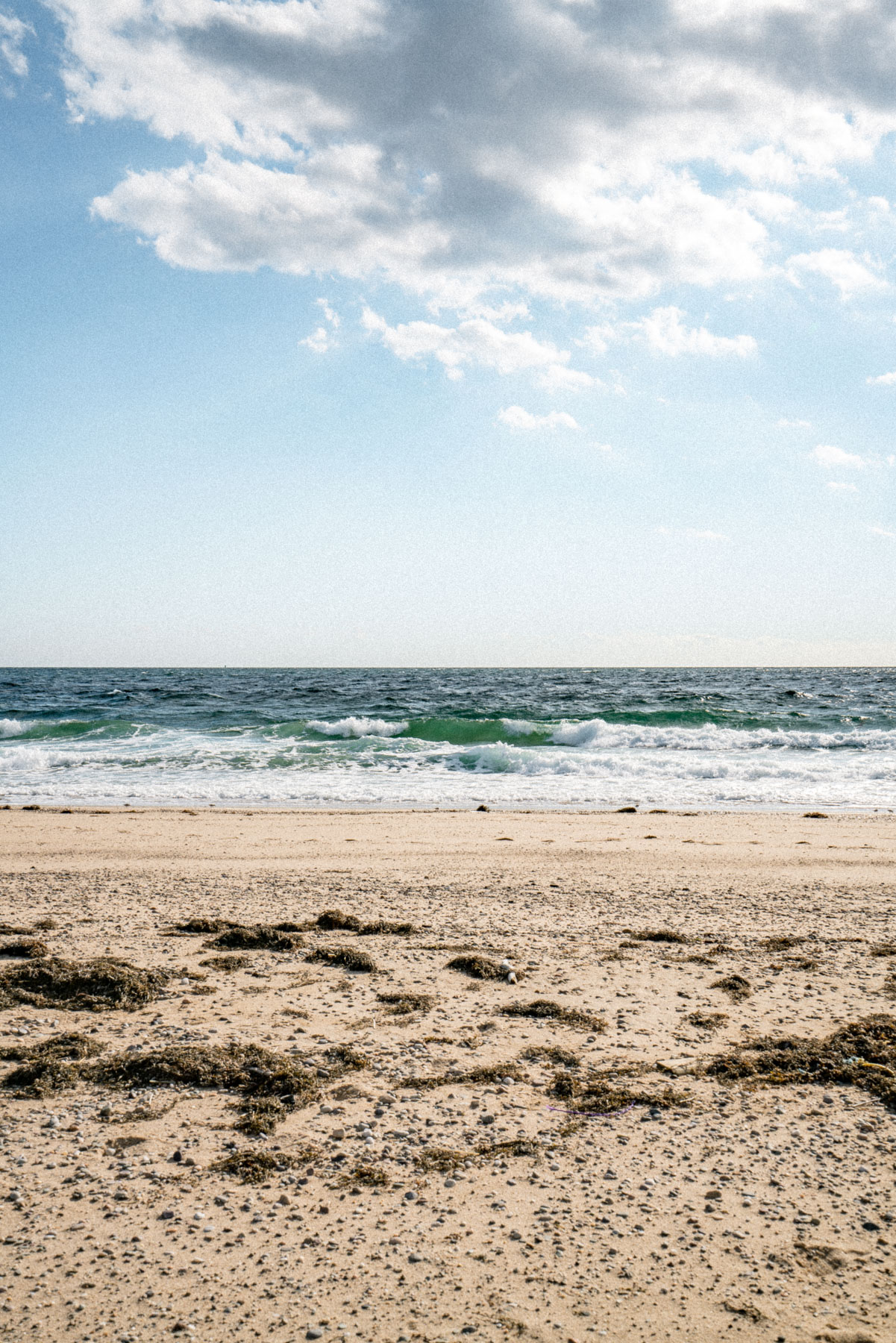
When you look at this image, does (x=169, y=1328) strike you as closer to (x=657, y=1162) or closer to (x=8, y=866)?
(x=657, y=1162)

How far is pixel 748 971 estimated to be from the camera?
16.0 feet

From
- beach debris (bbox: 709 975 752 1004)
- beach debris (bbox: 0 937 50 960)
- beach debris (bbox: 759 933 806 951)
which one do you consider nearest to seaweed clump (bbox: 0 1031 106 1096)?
beach debris (bbox: 0 937 50 960)

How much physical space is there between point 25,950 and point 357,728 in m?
19.6

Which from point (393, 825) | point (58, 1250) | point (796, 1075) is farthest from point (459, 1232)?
point (393, 825)

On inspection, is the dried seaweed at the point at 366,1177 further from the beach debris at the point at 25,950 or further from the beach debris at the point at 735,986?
the beach debris at the point at 25,950

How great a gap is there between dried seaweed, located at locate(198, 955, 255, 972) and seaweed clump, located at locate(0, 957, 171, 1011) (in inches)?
10.7

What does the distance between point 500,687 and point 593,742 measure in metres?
24.9

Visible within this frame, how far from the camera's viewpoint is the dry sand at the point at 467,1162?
2291 mm

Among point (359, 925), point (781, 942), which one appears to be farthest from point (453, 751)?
point (781, 942)

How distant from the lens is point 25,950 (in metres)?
5.02

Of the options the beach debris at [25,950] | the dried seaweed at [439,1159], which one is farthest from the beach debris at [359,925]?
the dried seaweed at [439,1159]

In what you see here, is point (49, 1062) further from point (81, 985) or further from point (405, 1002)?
point (405, 1002)

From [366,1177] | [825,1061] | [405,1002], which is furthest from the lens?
[405,1002]

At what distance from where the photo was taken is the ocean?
1411 centimetres
